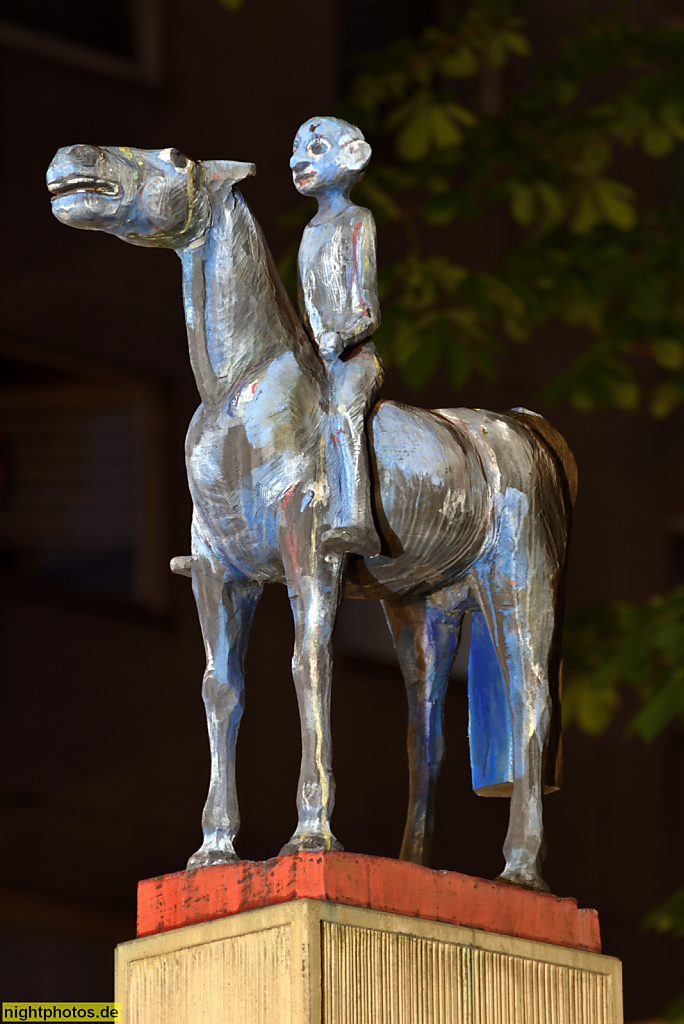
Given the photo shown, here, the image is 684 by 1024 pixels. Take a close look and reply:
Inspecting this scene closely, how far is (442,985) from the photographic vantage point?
10.1 feet

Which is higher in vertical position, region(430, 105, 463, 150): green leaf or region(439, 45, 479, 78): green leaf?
region(439, 45, 479, 78): green leaf

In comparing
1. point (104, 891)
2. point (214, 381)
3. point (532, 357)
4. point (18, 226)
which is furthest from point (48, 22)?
point (214, 381)

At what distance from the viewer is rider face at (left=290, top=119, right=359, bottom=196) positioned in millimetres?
3318

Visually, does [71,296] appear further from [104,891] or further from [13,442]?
[104,891]

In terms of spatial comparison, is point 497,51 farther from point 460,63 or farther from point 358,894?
point 358,894

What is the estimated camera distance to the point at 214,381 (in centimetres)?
324

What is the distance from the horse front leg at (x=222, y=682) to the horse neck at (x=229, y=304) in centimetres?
33

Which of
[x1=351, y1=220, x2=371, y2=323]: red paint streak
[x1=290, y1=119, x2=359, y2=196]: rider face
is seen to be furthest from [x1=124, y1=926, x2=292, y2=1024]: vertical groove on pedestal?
[x1=290, y1=119, x2=359, y2=196]: rider face

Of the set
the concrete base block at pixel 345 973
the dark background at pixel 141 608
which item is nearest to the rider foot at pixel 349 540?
the concrete base block at pixel 345 973

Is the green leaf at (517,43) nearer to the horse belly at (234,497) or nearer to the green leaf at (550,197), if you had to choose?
the green leaf at (550,197)

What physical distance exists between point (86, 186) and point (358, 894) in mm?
1285

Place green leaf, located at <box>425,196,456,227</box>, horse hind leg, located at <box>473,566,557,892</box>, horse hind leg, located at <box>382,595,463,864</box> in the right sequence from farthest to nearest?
green leaf, located at <box>425,196,456,227</box>, horse hind leg, located at <box>382,595,463,864</box>, horse hind leg, located at <box>473,566,557,892</box>

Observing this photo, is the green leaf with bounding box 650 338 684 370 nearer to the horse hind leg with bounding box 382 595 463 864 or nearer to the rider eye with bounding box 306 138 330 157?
the horse hind leg with bounding box 382 595 463 864

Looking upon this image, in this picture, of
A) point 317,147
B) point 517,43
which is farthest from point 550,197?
point 317,147
